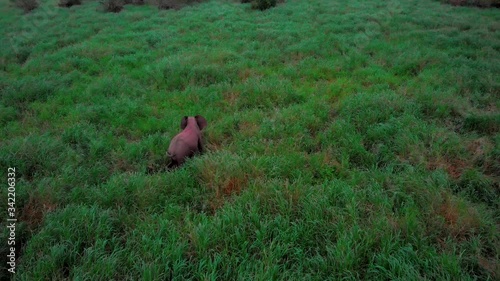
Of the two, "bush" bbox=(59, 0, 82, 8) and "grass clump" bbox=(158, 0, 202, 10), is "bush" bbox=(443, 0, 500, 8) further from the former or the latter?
"bush" bbox=(59, 0, 82, 8)

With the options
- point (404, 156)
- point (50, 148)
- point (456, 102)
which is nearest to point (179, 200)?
point (50, 148)

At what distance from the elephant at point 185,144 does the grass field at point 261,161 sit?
10.5 inches

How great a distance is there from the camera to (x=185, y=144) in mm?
4605

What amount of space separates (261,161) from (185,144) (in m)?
1.22

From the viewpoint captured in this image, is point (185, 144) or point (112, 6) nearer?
point (185, 144)

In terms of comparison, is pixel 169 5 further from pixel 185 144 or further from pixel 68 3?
pixel 185 144

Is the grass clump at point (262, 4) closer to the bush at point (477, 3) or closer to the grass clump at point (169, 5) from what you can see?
the grass clump at point (169, 5)

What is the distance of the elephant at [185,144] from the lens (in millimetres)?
4496

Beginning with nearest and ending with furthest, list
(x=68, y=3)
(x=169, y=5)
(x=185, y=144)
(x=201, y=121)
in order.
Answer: (x=185, y=144)
(x=201, y=121)
(x=169, y=5)
(x=68, y=3)

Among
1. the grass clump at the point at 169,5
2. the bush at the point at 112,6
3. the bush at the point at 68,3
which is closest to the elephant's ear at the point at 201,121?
the grass clump at the point at 169,5

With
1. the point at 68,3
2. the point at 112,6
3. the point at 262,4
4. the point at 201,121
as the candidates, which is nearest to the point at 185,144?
the point at 201,121

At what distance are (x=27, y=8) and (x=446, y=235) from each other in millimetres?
22872

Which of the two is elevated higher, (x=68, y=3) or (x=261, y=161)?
(x=68, y=3)

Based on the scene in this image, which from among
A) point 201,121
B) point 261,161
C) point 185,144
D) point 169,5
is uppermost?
point 169,5
